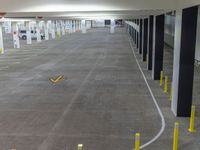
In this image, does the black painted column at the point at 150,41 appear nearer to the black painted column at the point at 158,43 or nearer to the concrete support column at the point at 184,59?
the black painted column at the point at 158,43

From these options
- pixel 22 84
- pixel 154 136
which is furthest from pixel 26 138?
pixel 22 84

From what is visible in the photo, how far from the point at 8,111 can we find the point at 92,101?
4.42 meters

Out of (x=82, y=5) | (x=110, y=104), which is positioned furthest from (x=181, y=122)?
(x=82, y=5)

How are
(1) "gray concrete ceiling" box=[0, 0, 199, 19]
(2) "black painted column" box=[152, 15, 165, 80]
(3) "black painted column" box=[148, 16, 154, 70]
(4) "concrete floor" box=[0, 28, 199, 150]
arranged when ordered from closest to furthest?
(4) "concrete floor" box=[0, 28, 199, 150], (1) "gray concrete ceiling" box=[0, 0, 199, 19], (2) "black painted column" box=[152, 15, 165, 80], (3) "black painted column" box=[148, 16, 154, 70]

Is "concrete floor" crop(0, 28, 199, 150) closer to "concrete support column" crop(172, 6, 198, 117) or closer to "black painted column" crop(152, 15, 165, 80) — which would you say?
"concrete support column" crop(172, 6, 198, 117)

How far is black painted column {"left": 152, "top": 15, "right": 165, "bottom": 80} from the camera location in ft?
66.5

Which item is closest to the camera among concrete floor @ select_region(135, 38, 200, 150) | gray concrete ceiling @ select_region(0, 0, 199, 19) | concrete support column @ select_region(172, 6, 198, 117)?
concrete floor @ select_region(135, 38, 200, 150)

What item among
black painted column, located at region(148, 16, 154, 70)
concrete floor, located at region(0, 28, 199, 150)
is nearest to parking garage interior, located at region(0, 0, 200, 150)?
concrete floor, located at region(0, 28, 199, 150)

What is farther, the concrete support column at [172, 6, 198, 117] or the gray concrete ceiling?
the concrete support column at [172, 6, 198, 117]

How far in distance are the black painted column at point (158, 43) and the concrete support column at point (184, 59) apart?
720cm

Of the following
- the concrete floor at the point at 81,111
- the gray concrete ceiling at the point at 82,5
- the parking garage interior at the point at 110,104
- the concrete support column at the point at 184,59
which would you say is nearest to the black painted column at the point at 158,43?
the parking garage interior at the point at 110,104

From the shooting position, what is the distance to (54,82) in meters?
20.8

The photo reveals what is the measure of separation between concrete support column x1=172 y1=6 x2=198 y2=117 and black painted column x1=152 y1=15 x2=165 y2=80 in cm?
720

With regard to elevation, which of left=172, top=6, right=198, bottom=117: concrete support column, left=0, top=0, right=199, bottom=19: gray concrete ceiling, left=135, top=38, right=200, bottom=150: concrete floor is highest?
left=0, top=0, right=199, bottom=19: gray concrete ceiling
